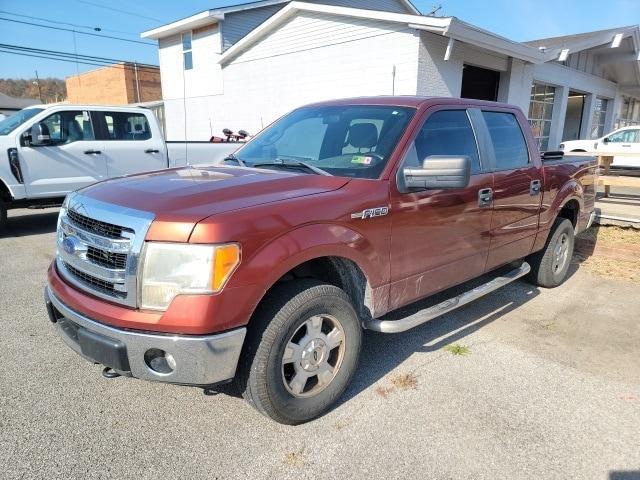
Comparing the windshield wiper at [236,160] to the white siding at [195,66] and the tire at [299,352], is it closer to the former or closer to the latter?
the tire at [299,352]

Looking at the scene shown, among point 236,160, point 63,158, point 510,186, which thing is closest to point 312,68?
point 63,158

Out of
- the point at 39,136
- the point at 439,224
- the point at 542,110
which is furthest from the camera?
the point at 542,110

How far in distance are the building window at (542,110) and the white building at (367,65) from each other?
0.15 feet

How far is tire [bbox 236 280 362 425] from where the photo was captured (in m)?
2.49

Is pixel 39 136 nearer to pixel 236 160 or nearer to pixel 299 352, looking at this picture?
pixel 236 160

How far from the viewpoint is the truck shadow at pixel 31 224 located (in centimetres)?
784

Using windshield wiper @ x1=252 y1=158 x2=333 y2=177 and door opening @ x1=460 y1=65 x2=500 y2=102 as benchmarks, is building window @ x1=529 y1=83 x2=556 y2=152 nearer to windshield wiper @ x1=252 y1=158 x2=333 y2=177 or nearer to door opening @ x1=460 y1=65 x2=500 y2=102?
door opening @ x1=460 y1=65 x2=500 y2=102

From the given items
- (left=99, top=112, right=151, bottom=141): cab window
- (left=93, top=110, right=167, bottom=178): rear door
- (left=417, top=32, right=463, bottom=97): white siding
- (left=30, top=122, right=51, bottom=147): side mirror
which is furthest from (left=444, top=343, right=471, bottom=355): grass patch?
(left=417, top=32, right=463, bottom=97): white siding

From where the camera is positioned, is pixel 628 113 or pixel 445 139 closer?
pixel 445 139

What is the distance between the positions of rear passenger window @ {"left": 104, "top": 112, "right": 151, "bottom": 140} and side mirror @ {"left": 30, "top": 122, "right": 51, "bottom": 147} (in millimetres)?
999

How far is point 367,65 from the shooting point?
42.4ft

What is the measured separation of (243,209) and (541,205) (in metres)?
3.50

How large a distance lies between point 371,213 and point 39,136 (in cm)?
667

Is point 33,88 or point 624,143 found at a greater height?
point 33,88
